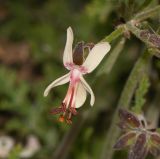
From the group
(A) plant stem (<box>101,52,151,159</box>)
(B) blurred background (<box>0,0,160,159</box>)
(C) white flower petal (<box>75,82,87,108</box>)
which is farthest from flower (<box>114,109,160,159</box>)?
(B) blurred background (<box>0,0,160,159</box>)

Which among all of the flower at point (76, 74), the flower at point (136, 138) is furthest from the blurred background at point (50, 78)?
the flower at point (76, 74)

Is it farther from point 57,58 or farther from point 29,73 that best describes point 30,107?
point 29,73

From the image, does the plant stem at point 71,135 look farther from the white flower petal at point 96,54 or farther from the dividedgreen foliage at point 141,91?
the white flower petal at point 96,54

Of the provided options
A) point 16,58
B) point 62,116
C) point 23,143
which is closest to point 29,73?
point 16,58

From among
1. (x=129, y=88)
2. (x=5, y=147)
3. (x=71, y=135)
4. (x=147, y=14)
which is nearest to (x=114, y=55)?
(x=129, y=88)

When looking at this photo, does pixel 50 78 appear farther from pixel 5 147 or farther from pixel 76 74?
pixel 76 74

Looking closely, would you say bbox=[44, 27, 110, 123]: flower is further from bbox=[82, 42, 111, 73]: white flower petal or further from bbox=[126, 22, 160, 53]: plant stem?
bbox=[126, 22, 160, 53]: plant stem
